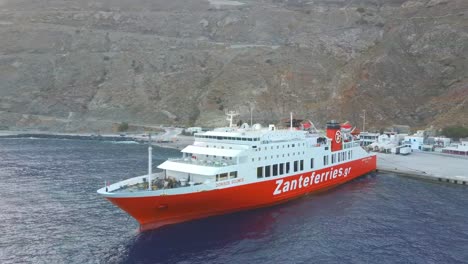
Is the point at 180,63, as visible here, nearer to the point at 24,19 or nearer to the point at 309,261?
the point at 24,19

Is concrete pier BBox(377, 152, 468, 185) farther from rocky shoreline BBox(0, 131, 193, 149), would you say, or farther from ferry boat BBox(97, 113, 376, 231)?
rocky shoreline BBox(0, 131, 193, 149)

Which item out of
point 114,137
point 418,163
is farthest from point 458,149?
point 114,137

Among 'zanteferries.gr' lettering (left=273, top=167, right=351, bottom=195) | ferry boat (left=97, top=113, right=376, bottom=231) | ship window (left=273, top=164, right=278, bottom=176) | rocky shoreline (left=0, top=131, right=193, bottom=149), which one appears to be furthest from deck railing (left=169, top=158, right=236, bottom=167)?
rocky shoreline (left=0, top=131, right=193, bottom=149)

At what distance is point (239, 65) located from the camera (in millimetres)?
99688

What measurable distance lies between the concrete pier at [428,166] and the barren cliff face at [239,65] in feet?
58.6

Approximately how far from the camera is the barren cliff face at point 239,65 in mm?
84375

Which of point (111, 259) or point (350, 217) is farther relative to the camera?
point (350, 217)

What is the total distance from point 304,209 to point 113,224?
14592mm

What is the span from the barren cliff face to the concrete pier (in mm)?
17857

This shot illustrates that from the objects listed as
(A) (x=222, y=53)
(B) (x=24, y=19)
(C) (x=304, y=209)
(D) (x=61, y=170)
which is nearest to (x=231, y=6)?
(A) (x=222, y=53)

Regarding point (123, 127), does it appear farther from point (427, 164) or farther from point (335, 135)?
point (427, 164)

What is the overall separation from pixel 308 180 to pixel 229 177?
9592 millimetres

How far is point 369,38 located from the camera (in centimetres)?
10406

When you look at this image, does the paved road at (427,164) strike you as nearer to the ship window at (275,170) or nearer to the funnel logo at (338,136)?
the funnel logo at (338,136)
